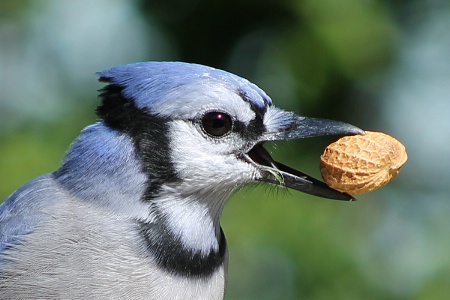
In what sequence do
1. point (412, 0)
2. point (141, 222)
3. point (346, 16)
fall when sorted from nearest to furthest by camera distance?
point (141, 222) → point (346, 16) → point (412, 0)

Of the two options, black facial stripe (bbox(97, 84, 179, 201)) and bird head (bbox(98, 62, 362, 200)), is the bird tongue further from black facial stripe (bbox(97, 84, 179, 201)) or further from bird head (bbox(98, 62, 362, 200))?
black facial stripe (bbox(97, 84, 179, 201))

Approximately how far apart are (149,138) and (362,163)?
47 cm

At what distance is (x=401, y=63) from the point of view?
3119 millimetres

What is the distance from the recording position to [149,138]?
183 cm

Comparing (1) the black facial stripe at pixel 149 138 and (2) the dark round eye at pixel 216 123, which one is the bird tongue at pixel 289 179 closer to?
(2) the dark round eye at pixel 216 123

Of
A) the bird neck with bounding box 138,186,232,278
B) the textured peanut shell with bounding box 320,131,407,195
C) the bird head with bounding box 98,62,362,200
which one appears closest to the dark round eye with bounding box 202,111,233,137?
the bird head with bounding box 98,62,362,200

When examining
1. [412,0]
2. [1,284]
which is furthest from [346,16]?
[1,284]

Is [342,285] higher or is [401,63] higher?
[401,63]

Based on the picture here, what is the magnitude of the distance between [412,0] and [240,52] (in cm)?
63

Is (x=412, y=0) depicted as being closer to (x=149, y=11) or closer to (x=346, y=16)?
(x=346, y=16)

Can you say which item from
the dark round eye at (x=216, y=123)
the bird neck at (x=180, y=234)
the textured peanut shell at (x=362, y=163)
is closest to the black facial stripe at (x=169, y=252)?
the bird neck at (x=180, y=234)

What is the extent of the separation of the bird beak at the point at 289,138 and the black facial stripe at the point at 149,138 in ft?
0.59

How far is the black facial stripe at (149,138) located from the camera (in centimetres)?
182

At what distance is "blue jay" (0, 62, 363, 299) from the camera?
1.77m
